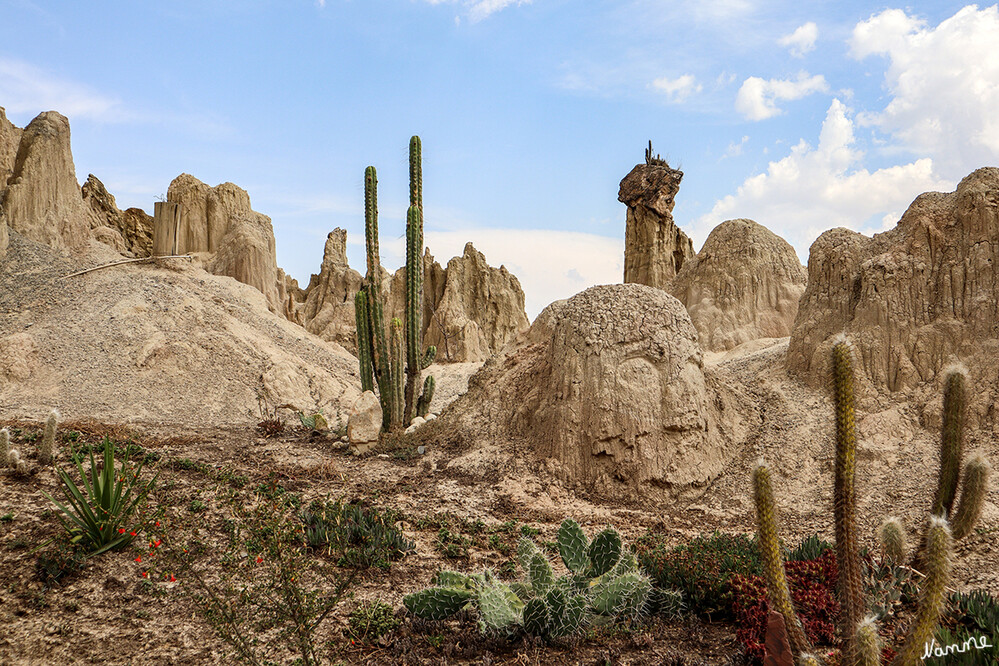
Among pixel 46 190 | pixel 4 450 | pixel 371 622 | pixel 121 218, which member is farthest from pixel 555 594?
pixel 121 218

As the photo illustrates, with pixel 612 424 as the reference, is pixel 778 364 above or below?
above

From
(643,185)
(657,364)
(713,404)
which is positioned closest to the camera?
(657,364)

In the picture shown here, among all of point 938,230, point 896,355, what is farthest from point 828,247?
point 896,355

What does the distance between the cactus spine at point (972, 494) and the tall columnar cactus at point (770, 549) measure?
1.79m

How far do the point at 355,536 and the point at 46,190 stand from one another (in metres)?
20.9

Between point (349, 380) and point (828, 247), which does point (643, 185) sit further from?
point (828, 247)

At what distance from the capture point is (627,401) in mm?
9109

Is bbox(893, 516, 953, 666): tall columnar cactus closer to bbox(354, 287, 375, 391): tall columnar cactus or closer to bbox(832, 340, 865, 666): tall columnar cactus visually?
bbox(832, 340, 865, 666): tall columnar cactus

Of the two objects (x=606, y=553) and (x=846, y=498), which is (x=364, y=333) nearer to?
(x=606, y=553)

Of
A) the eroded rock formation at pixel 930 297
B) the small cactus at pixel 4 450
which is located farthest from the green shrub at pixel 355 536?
the eroded rock formation at pixel 930 297

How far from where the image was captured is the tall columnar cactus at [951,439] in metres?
4.83

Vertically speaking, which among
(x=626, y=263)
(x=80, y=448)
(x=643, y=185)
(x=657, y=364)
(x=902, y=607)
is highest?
(x=643, y=185)

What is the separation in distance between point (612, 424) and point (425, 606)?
15.1 feet

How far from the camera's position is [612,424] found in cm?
909
